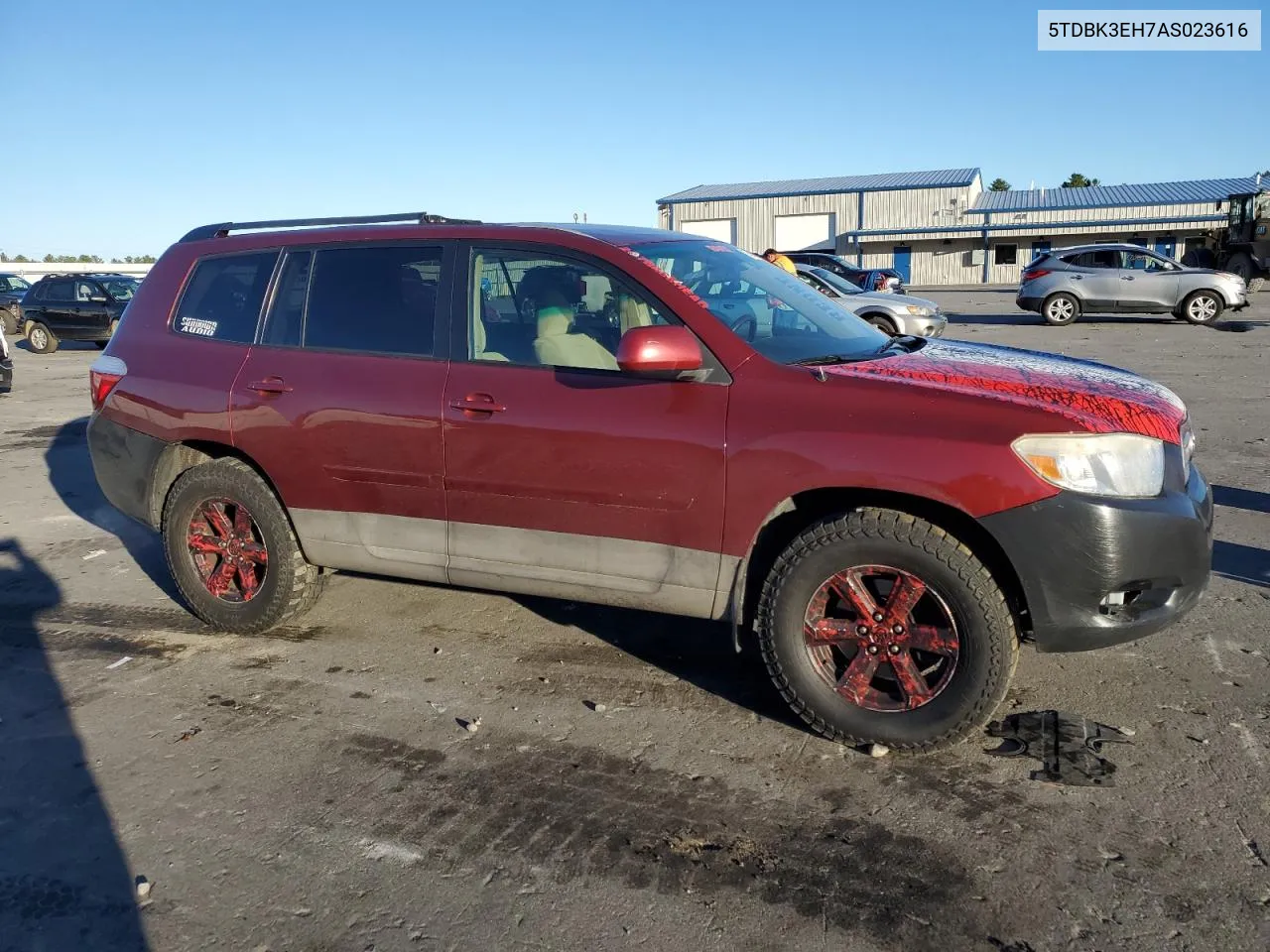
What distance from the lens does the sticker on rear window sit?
4.75 metres

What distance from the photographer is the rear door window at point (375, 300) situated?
4.20 metres

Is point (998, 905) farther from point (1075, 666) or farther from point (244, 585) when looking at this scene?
point (244, 585)

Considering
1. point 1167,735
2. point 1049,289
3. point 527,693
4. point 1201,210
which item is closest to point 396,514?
point 527,693

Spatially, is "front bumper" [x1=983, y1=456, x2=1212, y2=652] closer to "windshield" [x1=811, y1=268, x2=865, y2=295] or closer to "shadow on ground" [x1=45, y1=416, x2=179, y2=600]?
"shadow on ground" [x1=45, y1=416, x2=179, y2=600]

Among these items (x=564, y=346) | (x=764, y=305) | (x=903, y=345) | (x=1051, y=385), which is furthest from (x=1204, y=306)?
(x=564, y=346)

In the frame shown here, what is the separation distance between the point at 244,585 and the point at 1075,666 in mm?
3800

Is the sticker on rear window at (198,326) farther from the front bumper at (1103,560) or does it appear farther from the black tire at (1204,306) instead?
the black tire at (1204,306)

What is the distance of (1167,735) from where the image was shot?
352 cm

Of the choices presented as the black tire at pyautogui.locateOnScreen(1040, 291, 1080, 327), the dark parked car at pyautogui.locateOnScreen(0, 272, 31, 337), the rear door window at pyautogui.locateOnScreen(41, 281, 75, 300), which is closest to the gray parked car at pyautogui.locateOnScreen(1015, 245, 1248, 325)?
the black tire at pyautogui.locateOnScreen(1040, 291, 1080, 327)

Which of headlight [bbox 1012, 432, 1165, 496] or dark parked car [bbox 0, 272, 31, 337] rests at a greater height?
dark parked car [bbox 0, 272, 31, 337]

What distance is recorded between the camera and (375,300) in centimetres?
434

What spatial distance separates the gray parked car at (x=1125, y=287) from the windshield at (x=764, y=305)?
18681mm

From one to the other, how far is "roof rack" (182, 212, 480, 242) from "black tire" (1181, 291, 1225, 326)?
2006cm

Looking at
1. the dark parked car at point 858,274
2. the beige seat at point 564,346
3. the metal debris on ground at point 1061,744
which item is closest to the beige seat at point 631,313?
the beige seat at point 564,346
